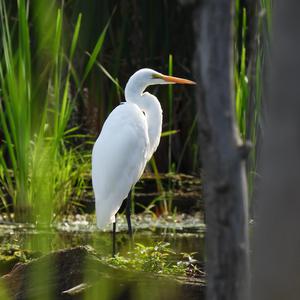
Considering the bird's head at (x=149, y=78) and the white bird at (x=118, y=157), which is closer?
→ the white bird at (x=118, y=157)

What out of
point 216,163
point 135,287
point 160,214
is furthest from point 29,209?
point 216,163

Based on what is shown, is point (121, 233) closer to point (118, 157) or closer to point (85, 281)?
point (118, 157)

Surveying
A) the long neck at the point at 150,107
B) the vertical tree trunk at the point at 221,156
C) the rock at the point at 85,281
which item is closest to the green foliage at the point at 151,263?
the rock at the point at 85,281

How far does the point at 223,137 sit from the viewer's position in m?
1.33

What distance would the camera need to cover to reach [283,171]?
1108 millimetres

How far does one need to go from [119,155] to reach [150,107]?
0.66 metres

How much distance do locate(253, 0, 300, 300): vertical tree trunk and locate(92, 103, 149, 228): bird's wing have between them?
3651 mm

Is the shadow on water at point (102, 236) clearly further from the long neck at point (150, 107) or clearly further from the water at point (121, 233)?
the long neck at point (150, 107)

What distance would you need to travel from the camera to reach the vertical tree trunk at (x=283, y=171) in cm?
111

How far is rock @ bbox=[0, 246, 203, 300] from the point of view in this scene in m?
2.72

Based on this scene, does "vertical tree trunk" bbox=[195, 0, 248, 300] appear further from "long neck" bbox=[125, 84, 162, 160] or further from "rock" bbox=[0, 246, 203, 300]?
"long neck" bbox=[125, 84, 162, 160]

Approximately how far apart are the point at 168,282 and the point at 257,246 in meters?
1.64

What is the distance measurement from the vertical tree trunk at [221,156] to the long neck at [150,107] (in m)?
→ 4.12

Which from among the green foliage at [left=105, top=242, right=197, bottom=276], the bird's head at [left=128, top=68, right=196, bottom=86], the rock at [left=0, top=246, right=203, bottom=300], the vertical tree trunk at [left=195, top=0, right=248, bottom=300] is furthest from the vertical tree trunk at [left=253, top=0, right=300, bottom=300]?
the bird's head at [left=128, top=68, right=196, bottom=86]
